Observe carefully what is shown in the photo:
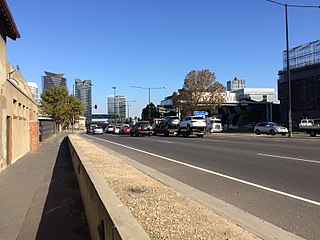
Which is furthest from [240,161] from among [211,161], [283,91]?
[283,91]

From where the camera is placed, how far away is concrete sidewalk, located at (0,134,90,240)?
6.28 metres

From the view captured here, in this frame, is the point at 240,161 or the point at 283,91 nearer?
the point at 240,161

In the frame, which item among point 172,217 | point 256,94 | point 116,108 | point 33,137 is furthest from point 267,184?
point 116,108

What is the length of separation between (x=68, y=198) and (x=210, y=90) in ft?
181

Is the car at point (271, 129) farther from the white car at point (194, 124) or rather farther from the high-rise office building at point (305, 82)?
the high-rise office building at point (305, 82)

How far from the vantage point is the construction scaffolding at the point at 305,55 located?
8600cm

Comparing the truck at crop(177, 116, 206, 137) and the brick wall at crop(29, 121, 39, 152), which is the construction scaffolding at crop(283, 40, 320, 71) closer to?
the truck at crop(177, 116, 206, 137)

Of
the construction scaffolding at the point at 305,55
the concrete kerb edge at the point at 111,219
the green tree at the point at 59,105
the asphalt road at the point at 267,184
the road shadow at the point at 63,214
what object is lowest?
the road shadow at the point at 63,214

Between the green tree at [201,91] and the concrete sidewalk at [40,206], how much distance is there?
1968 inches

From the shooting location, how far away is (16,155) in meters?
16.7

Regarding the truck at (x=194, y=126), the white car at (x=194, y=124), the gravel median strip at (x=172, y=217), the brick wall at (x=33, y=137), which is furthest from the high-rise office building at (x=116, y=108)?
the gravel median strip at (x=172, y=217)

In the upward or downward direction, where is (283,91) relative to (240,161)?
upward

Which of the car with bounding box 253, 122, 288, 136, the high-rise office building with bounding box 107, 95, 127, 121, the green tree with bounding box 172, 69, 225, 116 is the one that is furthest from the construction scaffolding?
the high-rise office building with bounding box 107, 95, 127, 121

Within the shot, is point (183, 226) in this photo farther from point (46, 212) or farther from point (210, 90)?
point (210, 90)
